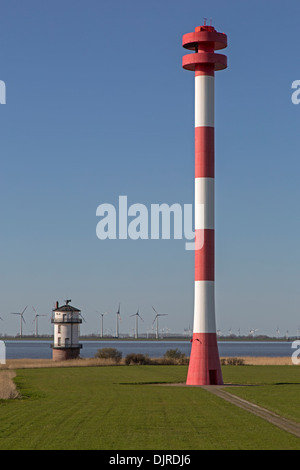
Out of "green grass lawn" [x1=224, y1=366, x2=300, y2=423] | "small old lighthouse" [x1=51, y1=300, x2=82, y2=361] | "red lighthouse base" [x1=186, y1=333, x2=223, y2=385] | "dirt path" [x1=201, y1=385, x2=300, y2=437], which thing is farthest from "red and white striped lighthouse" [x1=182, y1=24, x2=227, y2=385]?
"small old lighthouse" [x1=51, y1=300, x2=82, y2=361]

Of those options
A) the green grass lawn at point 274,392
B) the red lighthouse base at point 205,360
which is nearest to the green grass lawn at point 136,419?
the green grass lawn at point 274,392

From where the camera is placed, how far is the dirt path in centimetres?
2848

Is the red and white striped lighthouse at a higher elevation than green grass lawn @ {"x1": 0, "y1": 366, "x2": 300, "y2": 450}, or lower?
higher

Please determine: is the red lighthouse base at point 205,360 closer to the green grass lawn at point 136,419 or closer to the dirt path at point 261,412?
the green grass lawn at point 136,419

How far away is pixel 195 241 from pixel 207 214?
6.54ft

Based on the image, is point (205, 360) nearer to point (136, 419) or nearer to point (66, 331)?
point (136, 419)

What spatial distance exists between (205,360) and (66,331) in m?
42.0

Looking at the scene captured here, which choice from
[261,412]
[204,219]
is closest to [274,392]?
[204,219]

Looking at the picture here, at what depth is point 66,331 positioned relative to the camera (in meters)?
91.8

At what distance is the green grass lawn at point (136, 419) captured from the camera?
24.3 m

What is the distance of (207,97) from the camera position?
5381cm

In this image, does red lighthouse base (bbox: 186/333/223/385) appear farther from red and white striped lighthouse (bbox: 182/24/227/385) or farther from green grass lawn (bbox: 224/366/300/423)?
green grass lawn (bbox: 224/366/300/423)

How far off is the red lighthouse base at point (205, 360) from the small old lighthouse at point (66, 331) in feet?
134
